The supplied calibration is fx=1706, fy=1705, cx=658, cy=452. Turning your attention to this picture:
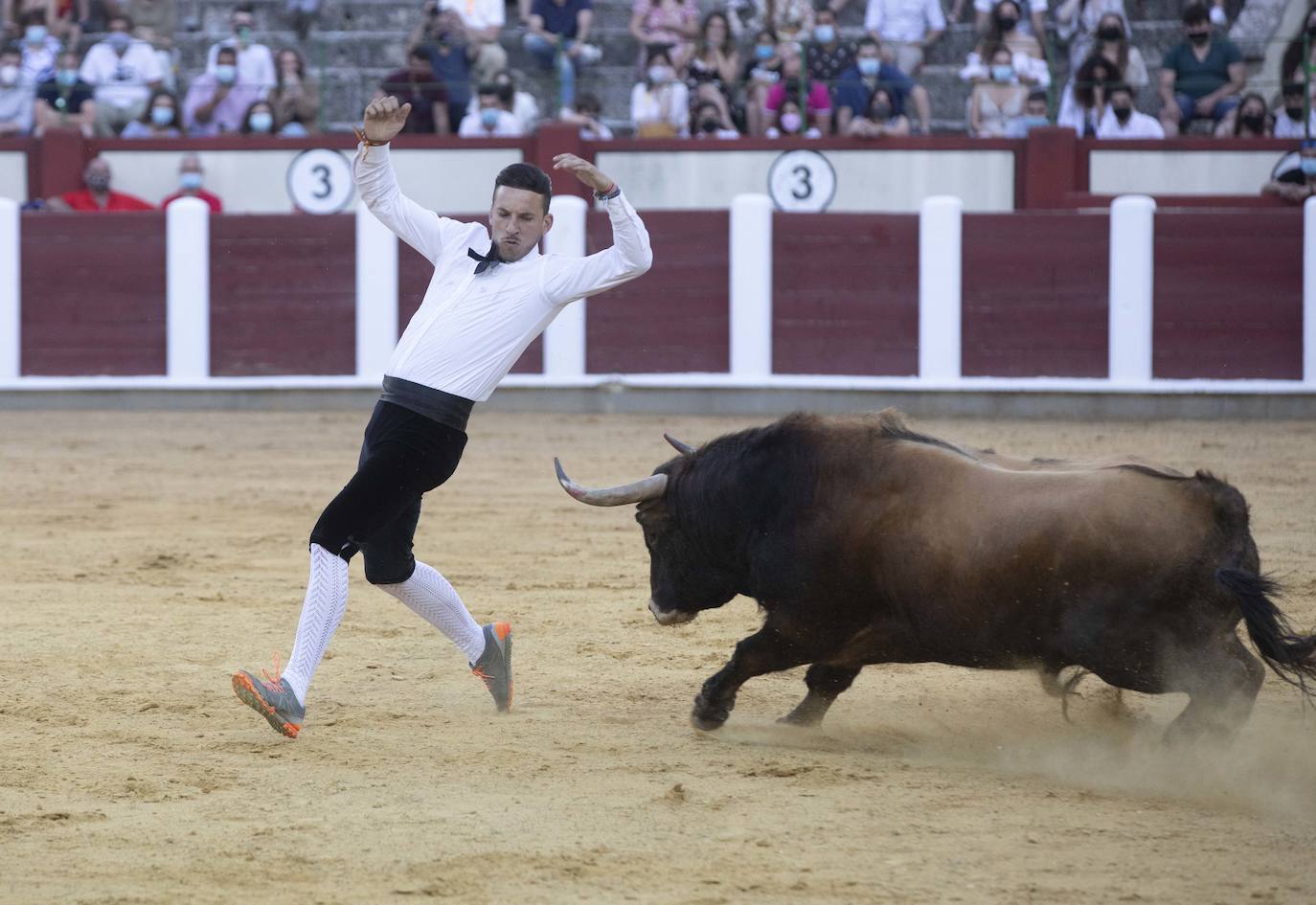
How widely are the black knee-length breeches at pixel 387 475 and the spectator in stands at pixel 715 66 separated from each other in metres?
8.46

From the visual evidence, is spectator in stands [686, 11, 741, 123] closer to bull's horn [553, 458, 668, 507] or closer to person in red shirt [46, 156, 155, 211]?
person in red shirt [46, 156, 155, 211]

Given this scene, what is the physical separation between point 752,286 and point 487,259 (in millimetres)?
7376

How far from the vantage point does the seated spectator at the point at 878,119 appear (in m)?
11.7

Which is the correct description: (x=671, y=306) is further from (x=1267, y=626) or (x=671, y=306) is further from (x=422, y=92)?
(x=1267, y=626)

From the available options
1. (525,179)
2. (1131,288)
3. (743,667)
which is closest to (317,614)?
(743,667)

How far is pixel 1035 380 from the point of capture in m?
11.2

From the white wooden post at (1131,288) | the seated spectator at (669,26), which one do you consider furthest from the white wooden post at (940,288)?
the seated spectator at (669,26)

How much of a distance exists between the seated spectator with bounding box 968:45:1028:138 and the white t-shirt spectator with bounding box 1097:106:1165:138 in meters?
0.57

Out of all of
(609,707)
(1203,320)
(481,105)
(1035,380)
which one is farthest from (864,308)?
(609,707)

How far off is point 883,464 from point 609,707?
97 cm

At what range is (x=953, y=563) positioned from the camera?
360cm

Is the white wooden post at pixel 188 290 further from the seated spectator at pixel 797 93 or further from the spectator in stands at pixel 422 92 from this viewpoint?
the seated spectator at pixel 797 93

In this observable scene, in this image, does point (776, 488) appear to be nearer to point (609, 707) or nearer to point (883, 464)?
point (883, 464)

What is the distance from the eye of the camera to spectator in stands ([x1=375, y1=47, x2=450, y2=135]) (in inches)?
474
